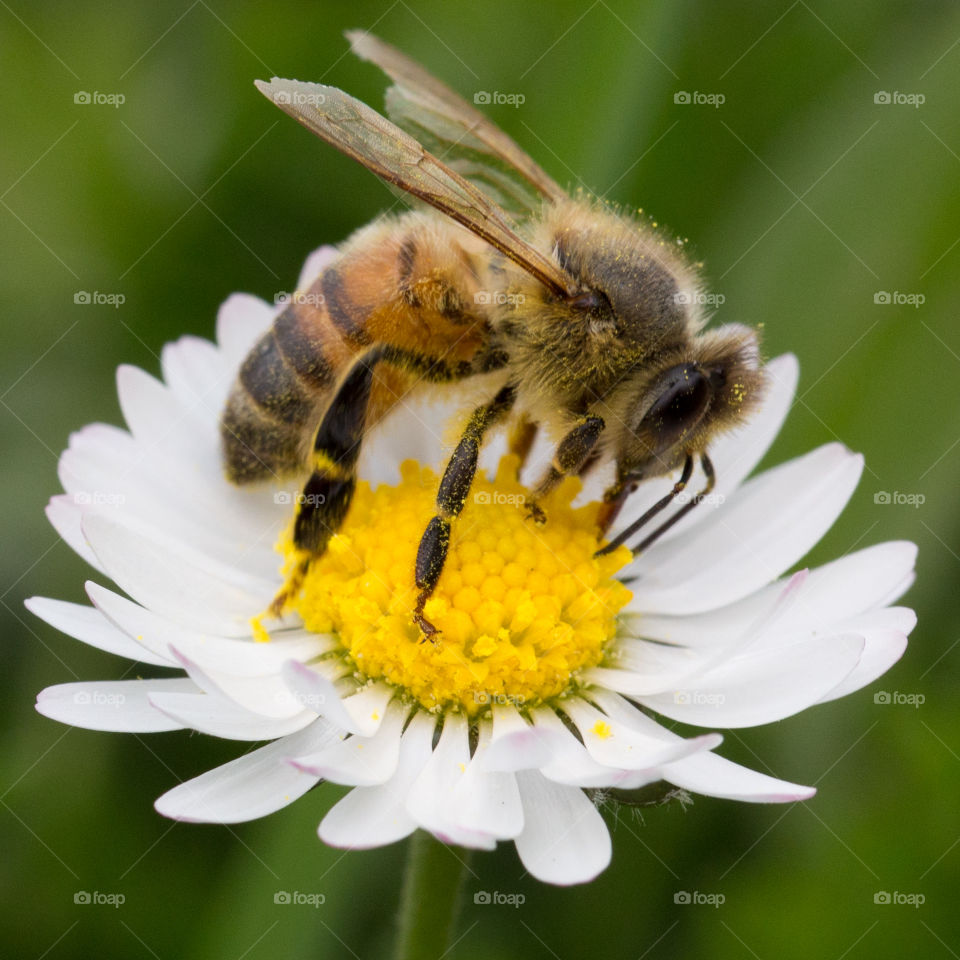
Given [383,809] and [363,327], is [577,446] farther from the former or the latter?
[383,809]

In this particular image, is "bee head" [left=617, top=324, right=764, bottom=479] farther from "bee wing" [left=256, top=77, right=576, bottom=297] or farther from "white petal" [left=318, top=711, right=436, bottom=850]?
"white petal" [left=318, top=711, right=436, bottom=850]

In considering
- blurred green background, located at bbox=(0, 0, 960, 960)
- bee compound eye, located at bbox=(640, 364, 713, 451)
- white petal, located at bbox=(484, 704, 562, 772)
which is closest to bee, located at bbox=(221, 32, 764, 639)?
bee compound eye, located at bbox=(640, 364, 713, 451)

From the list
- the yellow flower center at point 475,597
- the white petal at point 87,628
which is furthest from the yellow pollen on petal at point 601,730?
the white petal at point 87,628

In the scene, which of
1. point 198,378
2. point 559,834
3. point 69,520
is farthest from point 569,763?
point 198,378

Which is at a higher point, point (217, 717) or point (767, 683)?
point (767, 683)

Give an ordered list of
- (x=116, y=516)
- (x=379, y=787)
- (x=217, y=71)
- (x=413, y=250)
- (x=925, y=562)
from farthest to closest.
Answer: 1. (x=217, y=71)
2. (x=925, y=562)
3. (x=116, y=516)
4. (x=413, y=250)
5. (x=379, y=787)

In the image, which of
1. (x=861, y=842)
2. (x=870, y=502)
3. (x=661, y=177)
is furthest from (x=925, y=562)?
(x=661, y=177)

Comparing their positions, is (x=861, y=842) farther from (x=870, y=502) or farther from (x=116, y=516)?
(x=116, y=516)
